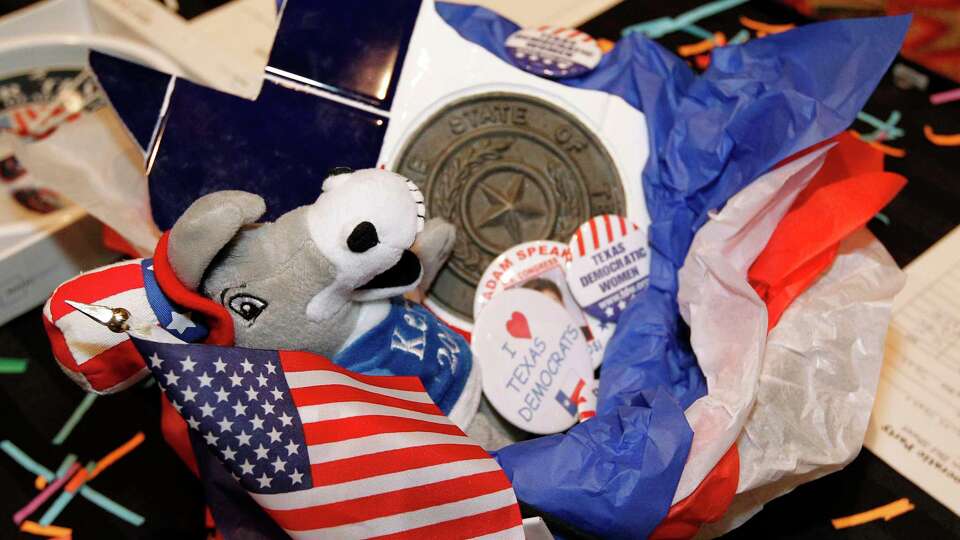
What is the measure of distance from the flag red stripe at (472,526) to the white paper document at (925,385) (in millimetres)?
533

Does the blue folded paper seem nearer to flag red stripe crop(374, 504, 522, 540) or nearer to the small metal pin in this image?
flag red stripe crop(374, 504, 522, 540)

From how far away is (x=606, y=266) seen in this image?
0.92m

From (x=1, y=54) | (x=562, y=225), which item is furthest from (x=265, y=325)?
(x=1, y=54)

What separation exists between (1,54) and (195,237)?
0.87 meters

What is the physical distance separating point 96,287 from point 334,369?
0.65ft

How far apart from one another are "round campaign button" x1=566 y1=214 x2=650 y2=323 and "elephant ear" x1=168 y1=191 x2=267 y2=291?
1.40 feet

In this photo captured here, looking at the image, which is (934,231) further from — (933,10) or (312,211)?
(312,211)

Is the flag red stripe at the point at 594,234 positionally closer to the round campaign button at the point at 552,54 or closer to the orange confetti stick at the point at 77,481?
the round campaign button at the point at 552,54

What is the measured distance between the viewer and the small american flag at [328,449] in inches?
22.2

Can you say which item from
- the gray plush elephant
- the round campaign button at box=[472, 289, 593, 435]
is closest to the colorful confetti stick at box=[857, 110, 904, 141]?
the round campaign button at box=[472, 289, 593, 435]

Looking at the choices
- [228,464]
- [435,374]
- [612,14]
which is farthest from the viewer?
[612,14]

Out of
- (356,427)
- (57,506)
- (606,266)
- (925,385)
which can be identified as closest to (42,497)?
(57,506)

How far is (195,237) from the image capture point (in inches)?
22.9

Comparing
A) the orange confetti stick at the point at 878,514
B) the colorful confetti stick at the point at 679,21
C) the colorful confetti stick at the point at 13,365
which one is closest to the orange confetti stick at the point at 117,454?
the colorful confetti stick at the point at 13,365
